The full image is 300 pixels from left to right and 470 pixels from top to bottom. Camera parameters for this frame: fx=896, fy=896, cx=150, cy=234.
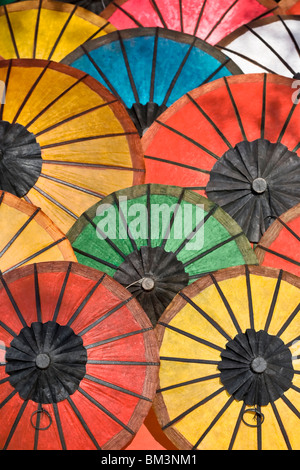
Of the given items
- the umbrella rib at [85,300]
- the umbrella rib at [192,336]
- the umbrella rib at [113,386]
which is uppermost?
the umbrella rib at [85,300]

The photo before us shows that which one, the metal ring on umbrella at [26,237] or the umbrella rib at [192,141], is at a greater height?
the umbrella rib at [192,141]

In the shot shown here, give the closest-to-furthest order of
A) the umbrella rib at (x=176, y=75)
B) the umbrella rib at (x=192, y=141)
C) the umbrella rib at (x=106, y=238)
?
the umbrella rib at (x=106, y=238)
the umbrella rib at (x=192, y=141)
the umbrella rib at (x=176, y=75)

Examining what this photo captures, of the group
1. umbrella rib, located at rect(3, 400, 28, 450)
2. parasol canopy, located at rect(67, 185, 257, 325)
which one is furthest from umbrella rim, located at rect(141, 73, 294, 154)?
umbrella rib, located at rect(3, 400, 28, 450)

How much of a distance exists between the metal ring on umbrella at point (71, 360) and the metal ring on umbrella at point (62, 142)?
87.2 inches

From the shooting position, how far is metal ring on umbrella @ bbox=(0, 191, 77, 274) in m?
14.0

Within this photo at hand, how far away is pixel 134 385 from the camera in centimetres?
1270

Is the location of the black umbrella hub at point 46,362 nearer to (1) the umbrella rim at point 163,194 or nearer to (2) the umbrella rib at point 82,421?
(2) the umbrella rib at point 82,421

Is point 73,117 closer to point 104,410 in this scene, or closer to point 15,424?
point 104,410

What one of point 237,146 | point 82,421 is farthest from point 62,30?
point 82,421

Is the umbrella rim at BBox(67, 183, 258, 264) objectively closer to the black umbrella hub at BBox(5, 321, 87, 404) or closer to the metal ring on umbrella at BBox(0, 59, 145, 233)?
the metal ring on umbrella at BBox(0, 59, 145, 233)

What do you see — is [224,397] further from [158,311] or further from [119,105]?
[119,105]

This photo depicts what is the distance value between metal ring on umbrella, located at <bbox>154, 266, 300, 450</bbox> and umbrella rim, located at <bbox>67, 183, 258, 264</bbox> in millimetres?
1358

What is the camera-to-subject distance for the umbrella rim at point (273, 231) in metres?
14.3

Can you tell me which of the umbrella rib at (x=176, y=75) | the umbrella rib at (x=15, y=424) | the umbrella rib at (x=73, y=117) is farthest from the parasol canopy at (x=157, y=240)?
the umbrella rib at (x=176, y=75)
